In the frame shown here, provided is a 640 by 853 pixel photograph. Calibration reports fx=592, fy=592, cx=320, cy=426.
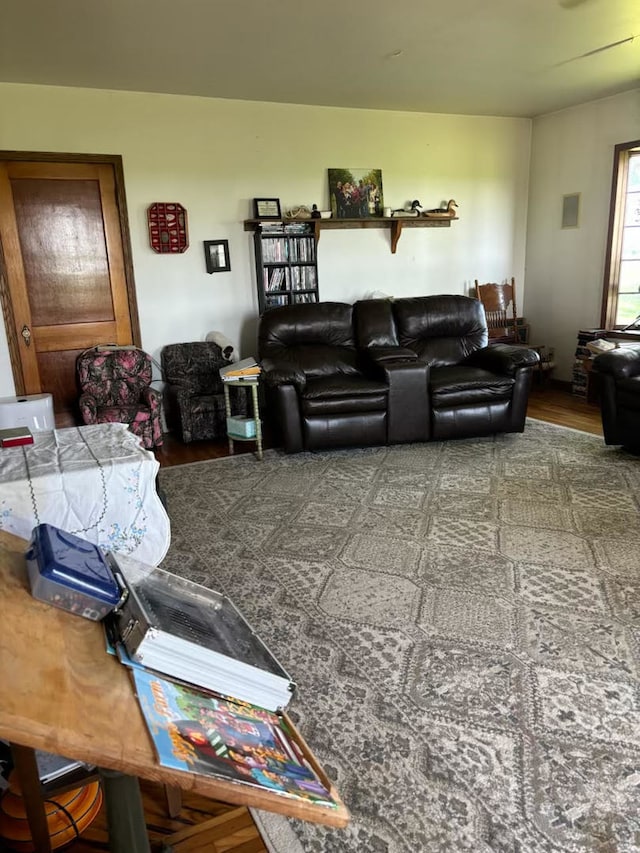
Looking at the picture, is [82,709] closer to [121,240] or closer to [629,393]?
[629,393]

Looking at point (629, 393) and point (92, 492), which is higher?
point (92, 492)

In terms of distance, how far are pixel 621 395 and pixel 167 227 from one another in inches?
145

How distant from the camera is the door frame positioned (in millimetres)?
Answer: 4426

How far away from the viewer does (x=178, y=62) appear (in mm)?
3969

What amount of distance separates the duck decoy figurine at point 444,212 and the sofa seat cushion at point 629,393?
264cm

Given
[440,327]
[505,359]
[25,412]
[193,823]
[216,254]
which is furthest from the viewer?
[216,254]

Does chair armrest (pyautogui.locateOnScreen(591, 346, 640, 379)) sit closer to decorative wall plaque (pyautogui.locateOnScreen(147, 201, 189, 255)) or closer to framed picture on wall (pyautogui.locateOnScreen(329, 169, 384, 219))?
framed picture on wall (pyautogui.locateOnScreen(329, 169, 384, 219))

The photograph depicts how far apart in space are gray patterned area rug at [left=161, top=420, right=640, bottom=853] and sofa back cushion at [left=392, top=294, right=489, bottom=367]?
1.13 meters

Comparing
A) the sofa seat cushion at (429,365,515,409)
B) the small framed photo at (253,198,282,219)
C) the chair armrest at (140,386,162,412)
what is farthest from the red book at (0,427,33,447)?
the small framed photo at (253,198,282,219)

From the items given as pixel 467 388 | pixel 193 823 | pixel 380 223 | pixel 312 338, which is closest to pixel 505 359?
pixel 467 388

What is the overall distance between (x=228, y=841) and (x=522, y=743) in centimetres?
84

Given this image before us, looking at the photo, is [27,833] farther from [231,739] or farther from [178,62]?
[178,62]

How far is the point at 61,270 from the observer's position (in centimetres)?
467

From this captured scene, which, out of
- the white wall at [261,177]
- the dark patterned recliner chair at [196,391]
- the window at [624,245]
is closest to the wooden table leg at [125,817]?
the dark patterned recliner chair at [196,391]
